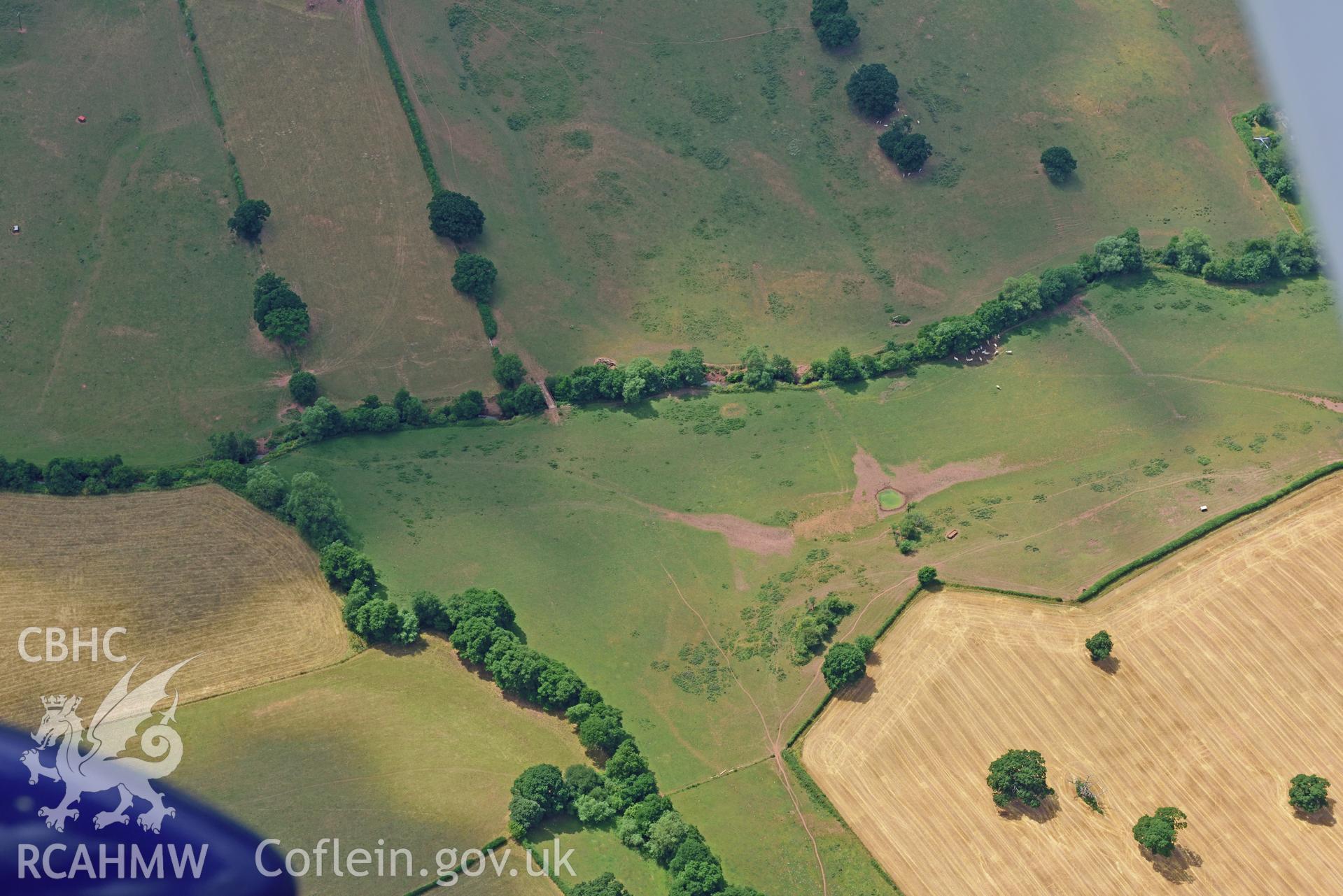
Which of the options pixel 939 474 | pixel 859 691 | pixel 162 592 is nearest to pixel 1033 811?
pixel 859 691

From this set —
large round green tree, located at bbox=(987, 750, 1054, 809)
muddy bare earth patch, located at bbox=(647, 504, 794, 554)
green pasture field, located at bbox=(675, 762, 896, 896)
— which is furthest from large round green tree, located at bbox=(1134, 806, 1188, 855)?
muddy bare earth patch, located at bbox=(647, 504, 794, 554)

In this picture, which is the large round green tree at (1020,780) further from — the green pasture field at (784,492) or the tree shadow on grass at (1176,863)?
the green pasture field at (784,492)

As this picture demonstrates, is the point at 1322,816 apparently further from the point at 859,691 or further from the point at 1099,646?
the point at 859,691

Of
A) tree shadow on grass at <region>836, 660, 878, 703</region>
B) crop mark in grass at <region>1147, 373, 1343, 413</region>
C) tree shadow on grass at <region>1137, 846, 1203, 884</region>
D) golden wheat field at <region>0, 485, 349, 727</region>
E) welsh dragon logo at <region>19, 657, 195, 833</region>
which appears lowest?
welsh dragon logo at <region>19, 657, 195, 833</region>

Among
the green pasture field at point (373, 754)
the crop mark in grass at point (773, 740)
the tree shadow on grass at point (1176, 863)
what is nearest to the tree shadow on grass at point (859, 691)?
the crop mark in grass at point (773, 740)

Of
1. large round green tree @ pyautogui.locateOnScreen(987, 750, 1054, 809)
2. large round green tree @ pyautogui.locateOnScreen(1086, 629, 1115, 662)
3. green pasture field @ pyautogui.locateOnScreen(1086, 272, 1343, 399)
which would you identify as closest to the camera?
large round green tree @ pyautogui.locateOnScreen(987, 750, 1054, 809)

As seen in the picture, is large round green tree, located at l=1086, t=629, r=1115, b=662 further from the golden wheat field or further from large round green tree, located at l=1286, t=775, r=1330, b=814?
the golden wheat field
